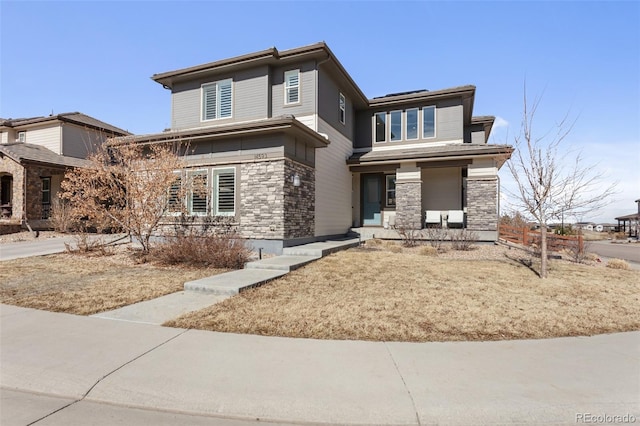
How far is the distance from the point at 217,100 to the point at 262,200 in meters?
6.50

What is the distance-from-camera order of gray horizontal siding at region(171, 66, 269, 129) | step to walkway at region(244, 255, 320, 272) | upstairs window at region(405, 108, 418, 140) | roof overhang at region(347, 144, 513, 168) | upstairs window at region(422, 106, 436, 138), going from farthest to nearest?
1. upstairs window at region(405, 108, 418, 140)
2. upstairs window at region(422, 106, 436, 138)
3. roof overhang at region(347, 144, 513, 168)
4. gray horizontal siding at region(171, 66, 269, 129)
5. step to walkway at region(244, 255, 320, 272)

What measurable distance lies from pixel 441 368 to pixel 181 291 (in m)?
5.42

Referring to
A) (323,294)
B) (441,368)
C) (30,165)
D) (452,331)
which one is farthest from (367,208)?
(30,165)

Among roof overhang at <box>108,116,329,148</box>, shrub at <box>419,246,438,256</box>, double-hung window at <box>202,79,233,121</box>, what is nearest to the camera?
roof overhang at <box>108,116,329,148</box>

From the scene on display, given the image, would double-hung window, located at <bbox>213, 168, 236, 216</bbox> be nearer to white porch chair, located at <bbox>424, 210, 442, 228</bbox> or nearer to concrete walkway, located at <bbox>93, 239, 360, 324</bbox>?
concrete walkway, located at <bbox>93, 239, 360, 324</bbox>

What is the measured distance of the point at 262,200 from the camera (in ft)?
38.2

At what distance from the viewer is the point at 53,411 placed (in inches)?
112

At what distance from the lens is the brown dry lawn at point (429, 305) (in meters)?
4.70

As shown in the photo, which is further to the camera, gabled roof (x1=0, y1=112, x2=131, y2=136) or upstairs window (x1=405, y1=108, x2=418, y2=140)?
gabled roof (x1=0, y1=112, x2=131, y2=136)

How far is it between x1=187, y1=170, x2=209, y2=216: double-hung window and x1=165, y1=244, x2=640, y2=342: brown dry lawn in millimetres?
5592

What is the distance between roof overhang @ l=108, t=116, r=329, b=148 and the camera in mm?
10897

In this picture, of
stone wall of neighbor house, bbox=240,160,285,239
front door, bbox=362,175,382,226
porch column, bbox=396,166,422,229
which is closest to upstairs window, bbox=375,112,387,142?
front door, bbox=362,175,382,226

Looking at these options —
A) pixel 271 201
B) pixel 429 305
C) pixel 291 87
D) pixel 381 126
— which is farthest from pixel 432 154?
pixel 429 305

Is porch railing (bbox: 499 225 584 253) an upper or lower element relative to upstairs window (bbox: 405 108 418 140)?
lower
